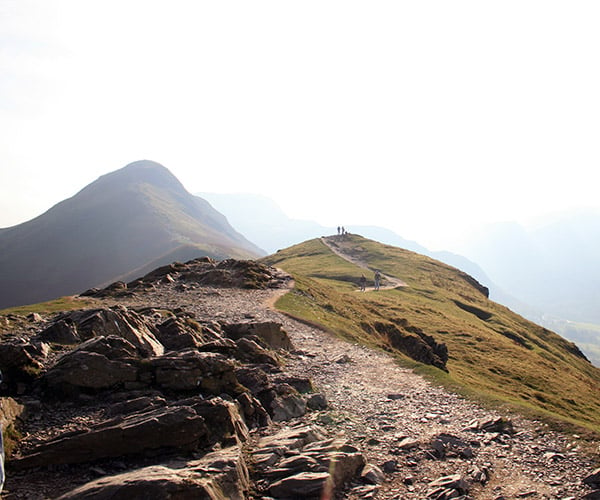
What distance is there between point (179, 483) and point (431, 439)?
424 inches

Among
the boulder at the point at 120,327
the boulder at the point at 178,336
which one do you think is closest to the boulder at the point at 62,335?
the boulder at the point at 120,327

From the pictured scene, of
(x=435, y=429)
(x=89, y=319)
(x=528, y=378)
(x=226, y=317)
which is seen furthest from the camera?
(x=528, y=378)

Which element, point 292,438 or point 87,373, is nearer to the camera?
point 292,438

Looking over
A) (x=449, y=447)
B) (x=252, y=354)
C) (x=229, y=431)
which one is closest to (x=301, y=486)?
(x=229, y=431)

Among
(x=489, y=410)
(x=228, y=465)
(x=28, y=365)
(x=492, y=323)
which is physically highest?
(x=28, y=365)

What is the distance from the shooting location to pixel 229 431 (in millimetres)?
15555

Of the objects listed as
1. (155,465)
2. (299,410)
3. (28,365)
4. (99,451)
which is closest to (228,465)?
(155,465)

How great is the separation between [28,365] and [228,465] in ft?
31.8

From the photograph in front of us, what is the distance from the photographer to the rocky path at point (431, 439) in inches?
595

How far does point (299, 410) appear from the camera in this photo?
19984 mm

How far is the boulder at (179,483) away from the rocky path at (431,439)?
12.6 ft

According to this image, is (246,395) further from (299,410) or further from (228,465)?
(228,465)

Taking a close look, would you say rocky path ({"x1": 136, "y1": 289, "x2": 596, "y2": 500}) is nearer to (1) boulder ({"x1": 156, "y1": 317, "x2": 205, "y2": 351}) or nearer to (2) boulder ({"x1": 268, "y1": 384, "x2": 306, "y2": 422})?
(2) boulder ({"x1": 268, "y1": 384, "x2": 306, "y2": 422})

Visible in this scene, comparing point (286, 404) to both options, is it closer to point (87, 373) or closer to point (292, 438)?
point (292, 438)
